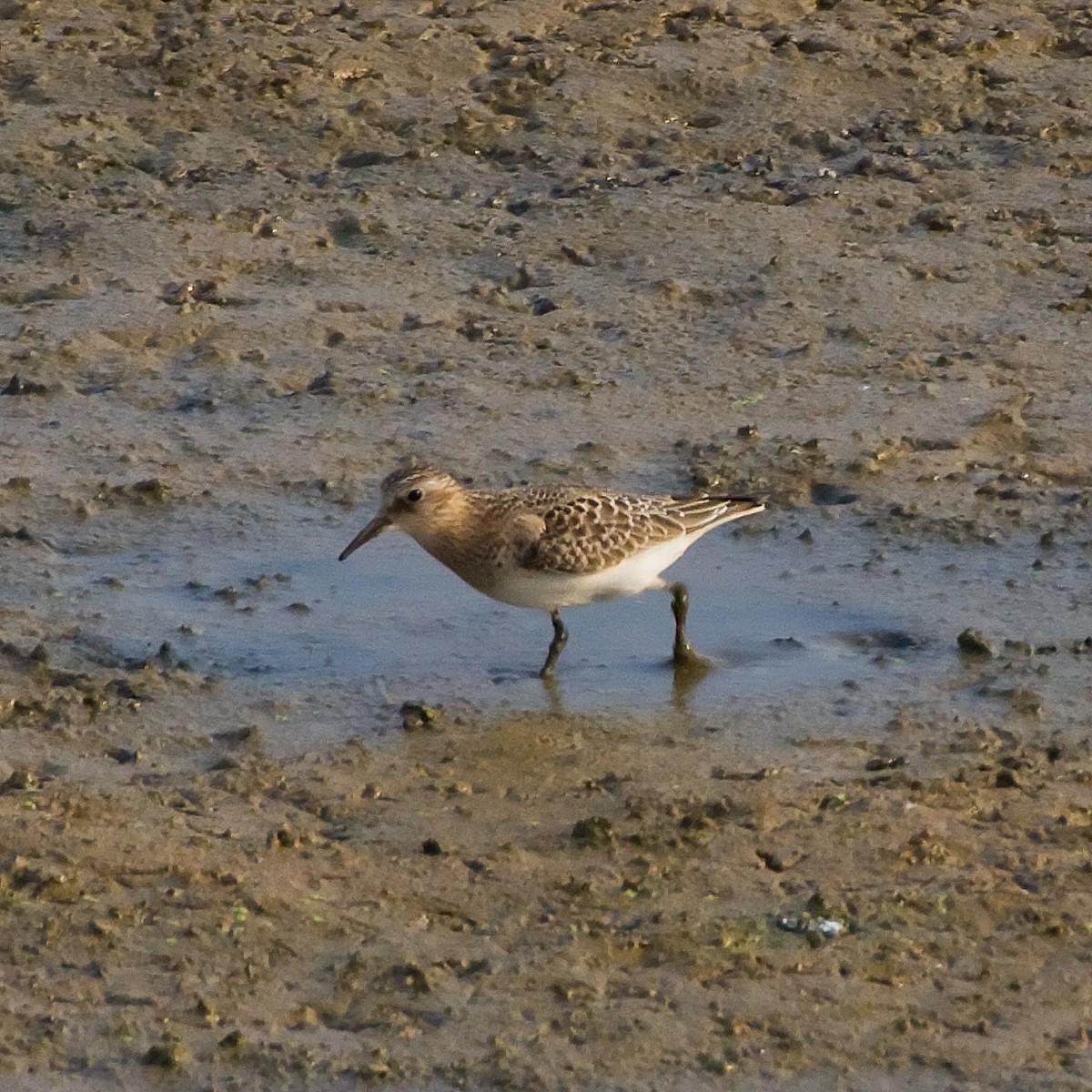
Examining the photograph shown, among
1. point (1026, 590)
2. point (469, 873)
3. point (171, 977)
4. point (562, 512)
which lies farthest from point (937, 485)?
point (171, 977)

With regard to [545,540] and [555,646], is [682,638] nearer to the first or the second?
[555,646]

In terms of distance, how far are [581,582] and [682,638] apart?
1.38 feet

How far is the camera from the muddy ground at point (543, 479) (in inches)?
242

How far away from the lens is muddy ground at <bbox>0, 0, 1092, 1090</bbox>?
6.14m

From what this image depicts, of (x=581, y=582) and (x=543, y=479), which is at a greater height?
(x=581, y=582)

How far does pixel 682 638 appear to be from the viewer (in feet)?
28.2

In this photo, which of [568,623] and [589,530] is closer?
[589,530]

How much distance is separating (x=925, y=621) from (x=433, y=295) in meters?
3.53

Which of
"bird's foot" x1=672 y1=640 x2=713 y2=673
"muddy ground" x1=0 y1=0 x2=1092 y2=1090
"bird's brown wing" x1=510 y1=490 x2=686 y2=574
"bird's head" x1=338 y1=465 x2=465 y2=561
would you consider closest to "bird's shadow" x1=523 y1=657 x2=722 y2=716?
"bird's foot" x1=672 y1=640 x2=713 y2=673

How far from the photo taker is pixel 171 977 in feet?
20.3

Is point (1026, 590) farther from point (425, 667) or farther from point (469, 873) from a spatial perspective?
point (469, 873)

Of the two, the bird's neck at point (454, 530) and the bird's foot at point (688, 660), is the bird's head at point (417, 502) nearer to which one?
the bird's neck at point (454, 530)

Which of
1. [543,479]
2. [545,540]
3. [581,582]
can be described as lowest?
[543,479]

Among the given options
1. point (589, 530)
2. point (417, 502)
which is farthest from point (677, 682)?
point (417, 502)
